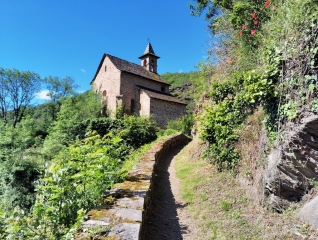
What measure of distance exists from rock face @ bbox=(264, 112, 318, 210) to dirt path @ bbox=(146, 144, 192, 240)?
1.65 meters

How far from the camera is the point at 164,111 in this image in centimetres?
2589

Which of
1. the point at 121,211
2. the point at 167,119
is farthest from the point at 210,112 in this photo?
the point at 167,119

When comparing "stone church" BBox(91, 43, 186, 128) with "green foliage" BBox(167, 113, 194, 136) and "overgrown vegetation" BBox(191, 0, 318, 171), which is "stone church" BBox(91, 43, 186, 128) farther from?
"overgrown vegetation" BBox(191, 0, 318, 171)

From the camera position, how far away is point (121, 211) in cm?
310

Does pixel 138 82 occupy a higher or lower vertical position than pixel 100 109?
higher

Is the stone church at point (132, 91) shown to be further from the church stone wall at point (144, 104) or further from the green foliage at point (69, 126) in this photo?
the green foliage at point (69, 126)

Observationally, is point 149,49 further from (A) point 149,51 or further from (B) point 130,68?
(B) point 130,68

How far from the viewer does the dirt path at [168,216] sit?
12.9ft

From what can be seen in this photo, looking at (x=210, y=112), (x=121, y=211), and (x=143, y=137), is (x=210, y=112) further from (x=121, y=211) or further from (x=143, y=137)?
(x=143, y=137)

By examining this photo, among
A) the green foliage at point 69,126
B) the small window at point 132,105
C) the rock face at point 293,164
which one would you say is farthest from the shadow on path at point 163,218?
the small window at point 132,105

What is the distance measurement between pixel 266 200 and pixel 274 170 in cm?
63

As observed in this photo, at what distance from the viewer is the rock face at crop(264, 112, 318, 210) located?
3.35 meters

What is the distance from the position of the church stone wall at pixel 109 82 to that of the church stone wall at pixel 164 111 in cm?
436

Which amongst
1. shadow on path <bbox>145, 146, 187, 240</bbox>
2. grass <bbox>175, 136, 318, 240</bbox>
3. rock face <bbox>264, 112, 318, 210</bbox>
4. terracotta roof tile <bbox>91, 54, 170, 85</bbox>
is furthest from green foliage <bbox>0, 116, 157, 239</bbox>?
terracotta roof tile <bbox>91, 54, 170, 85</bbox>
